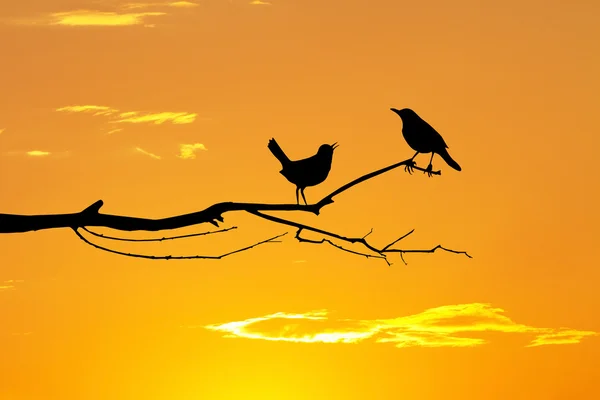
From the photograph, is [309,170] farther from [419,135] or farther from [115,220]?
[115,220]

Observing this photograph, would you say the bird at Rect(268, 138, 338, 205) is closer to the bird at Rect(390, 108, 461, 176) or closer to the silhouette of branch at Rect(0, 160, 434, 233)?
the bird at Rect(390, 108, 461, 176)

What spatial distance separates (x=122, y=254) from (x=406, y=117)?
20.0 ft

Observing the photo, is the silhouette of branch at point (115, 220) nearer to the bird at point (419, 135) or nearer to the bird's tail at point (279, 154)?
the bird's tail at point (279, 154)

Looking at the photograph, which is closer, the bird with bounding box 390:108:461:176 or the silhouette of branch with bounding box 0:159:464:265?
the silhouette of branch with bounding box 0:159:464:265

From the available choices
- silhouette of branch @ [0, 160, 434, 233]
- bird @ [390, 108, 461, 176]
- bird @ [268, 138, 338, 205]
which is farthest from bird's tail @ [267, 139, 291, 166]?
silhouette of branch @ [0, 160, 434, 233]

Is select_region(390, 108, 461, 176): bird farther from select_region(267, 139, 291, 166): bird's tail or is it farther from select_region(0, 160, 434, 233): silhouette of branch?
select_region(0, 160, 434, 233): silhouette of branch

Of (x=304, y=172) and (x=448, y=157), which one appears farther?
(x=448, y=157)

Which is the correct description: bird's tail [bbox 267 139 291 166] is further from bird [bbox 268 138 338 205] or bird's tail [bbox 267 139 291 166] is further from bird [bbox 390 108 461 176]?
bird [bbox 390 108 461 176]

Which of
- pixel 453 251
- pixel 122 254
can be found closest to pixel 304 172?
pixel 453 251

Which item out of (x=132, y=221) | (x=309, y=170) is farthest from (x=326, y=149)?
(x=132, y=221)

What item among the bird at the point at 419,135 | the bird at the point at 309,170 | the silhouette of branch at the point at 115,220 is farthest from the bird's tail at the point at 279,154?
the silhouette of branch at the point at 115,220

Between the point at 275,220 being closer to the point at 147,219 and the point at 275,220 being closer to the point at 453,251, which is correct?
the point at 147,219

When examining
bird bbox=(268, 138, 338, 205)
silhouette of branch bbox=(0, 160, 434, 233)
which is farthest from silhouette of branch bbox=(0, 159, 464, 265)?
bird bbox=(268, 138, 338, 205)

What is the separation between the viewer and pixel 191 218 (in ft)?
19.9
